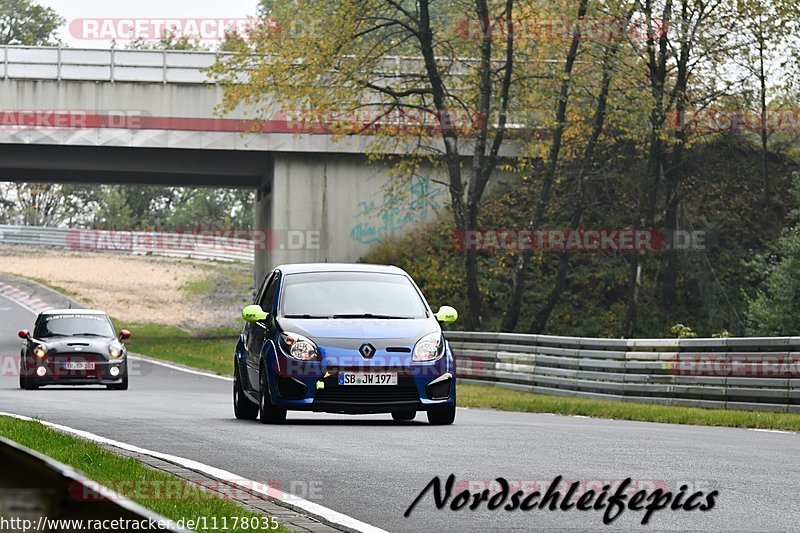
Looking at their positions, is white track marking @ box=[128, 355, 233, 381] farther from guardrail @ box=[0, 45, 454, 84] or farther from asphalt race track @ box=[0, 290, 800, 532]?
asphalt race track @ box=[0, 290, 800, 532]

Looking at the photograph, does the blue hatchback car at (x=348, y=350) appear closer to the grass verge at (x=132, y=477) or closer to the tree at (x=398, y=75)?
the grass verge at (x=132, y=477)

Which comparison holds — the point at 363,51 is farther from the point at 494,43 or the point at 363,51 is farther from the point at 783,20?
the point at 783,20

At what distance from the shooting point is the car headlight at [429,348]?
1516cm

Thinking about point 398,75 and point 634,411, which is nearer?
point 634,411

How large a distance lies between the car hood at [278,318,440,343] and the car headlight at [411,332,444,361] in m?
0.07

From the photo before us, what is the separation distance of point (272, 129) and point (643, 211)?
10822mm

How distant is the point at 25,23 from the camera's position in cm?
10625

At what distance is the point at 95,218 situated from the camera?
105500 millimetres

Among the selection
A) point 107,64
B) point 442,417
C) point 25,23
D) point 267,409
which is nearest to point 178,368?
point 107,64

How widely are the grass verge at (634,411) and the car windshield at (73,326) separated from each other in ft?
22.4

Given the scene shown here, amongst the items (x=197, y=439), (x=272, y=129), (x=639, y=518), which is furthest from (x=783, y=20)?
(x=639, y=518)

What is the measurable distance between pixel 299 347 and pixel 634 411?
270 inches

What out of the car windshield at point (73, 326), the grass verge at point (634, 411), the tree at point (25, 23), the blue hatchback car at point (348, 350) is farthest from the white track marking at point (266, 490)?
the tree at point (25, 23)

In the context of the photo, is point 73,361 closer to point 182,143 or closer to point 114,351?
point 114,351
